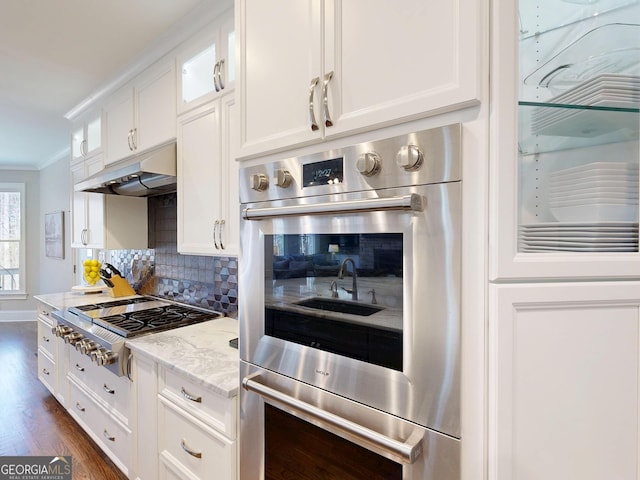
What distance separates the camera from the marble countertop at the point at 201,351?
1269 millimetres

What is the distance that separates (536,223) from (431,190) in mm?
301

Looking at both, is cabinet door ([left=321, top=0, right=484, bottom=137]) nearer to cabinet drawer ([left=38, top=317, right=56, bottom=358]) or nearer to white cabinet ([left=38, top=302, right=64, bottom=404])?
white cabinet ([left=38, top=302, right=64, bottom=404])

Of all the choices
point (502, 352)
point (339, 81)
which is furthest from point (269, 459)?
point (339, 81)

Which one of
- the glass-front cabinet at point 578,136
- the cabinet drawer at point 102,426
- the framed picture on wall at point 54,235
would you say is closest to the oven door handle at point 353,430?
the glass-front cabinet at point 578,136

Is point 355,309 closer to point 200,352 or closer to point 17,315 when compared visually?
point 200,352

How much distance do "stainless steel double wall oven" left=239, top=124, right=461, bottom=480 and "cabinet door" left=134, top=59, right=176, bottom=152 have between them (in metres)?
1.16


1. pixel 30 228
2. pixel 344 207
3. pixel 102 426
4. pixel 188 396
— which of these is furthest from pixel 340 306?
pixel 30 228

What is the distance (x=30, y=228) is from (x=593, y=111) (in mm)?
7400

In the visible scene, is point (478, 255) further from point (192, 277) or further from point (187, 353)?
point (192, 277)

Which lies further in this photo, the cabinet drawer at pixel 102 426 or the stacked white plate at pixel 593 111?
the cabinet drawer at pixel 102 426

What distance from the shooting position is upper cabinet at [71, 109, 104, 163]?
9.16ft

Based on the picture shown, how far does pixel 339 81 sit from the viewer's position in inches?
35.5

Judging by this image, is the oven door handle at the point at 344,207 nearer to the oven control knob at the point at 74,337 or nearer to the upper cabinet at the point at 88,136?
the oven control knob at the point at 74,337

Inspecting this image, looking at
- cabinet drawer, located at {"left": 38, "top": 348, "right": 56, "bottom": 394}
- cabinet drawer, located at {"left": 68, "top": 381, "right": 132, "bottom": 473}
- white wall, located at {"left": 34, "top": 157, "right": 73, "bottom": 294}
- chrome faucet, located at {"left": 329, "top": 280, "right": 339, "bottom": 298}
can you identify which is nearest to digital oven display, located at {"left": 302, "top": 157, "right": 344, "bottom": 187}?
chrome faucet, located at {"left": 329, "top": 280, "right": 339, "bottom": 298}
